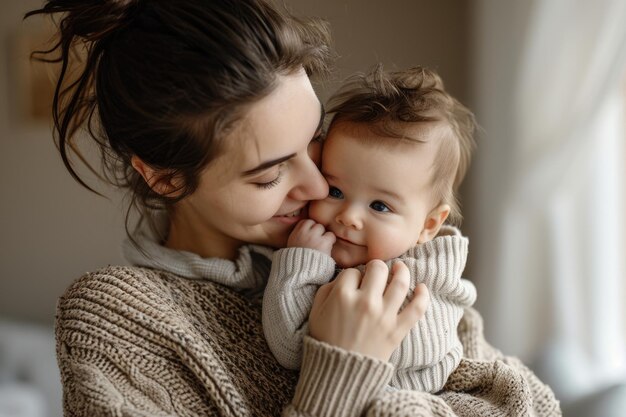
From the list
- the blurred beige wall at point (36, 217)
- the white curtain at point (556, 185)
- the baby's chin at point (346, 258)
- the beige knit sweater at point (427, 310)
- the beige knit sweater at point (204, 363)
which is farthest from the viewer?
the blurred beige wall at point (36, 217)

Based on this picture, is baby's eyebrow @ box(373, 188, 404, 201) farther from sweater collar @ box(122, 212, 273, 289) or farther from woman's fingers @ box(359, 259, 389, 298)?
sweater collar @ box(122, 212, 273, 289)

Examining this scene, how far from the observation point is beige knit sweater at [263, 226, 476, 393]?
3.94 feet

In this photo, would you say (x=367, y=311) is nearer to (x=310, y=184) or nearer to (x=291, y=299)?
(x=291, y=299)

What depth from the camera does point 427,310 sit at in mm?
1238

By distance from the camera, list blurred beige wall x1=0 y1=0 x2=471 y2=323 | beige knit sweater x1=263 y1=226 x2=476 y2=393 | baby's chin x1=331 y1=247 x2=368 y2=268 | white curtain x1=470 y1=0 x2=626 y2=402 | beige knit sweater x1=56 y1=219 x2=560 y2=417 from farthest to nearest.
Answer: blurred beige wall x1=0 y1=0 x2=471 y2=323 < white curtain x1=470 y1=0 x2=626 y2=402 < baby's chin x1=331 y1=247 x2=368 y2=268 < beige knit sweater x1=263 y1=226 x2=476 y2=393 < beige knit sweater x1=56 y1=219 x2=560 y2=417

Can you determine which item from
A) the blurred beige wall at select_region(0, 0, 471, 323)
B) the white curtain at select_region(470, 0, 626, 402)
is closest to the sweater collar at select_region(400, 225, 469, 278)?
the white curtain at select_region(470, 0, 626, 402)

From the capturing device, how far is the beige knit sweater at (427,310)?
47.3 inches

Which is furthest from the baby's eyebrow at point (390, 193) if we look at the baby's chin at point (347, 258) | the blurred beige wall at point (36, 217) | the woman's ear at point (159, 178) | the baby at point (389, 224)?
the blurred beige wall at point (36, 217)

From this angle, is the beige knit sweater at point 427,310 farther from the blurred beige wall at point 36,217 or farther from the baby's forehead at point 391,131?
the blurred beige wall at point 36,217

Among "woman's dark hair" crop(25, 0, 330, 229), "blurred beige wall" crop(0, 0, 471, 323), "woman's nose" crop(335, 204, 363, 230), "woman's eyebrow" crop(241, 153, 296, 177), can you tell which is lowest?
"blurred beige wall" crop(0, 0, 471, 323)

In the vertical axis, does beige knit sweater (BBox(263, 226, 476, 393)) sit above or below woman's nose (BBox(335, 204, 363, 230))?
below

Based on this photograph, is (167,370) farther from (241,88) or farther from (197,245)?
(241,88)

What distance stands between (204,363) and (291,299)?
18 cm

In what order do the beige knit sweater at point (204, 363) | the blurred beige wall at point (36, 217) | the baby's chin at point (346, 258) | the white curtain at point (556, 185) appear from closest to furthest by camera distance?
the beige knit sweater at point (204, 363) < the baby's chin at point (346, 258) < the white curtain at point (556, 185) < the blurred beige wall at point (36, 217)
